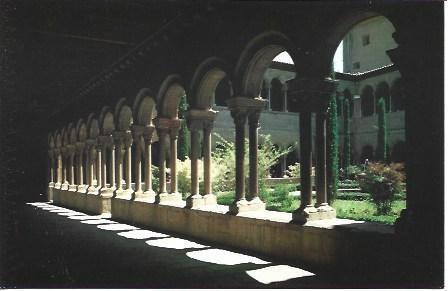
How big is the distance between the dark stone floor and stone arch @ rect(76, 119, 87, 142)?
7772mm

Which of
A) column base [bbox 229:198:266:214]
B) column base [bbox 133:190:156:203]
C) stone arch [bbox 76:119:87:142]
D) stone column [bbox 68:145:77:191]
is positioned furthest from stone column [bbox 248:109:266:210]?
stone column [bbox 68:145:77:191]

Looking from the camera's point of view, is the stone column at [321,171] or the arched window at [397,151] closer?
the stone column at [321,171]

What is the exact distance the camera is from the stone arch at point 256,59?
19.8 feet

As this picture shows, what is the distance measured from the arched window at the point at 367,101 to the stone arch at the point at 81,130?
1557 centimetres

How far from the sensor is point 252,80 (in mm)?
6754

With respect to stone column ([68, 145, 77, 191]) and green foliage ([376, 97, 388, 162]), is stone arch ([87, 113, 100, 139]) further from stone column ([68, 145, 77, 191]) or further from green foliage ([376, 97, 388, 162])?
green foliage ([376, 97, 388, 162])

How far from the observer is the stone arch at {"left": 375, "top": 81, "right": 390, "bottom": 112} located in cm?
2402

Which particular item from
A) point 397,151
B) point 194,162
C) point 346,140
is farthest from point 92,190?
point 397,151

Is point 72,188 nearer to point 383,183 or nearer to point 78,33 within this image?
point 78,33

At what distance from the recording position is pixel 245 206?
22.4ft

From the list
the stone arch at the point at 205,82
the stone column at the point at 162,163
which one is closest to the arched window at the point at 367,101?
the stone column at the point at 162,163

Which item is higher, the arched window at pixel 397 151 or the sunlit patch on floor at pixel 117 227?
the arched window at pixel 397 151

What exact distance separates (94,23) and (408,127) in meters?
5.86

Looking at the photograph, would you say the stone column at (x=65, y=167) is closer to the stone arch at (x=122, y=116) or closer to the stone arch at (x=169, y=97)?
the stone arch at (x=122, y=116)
